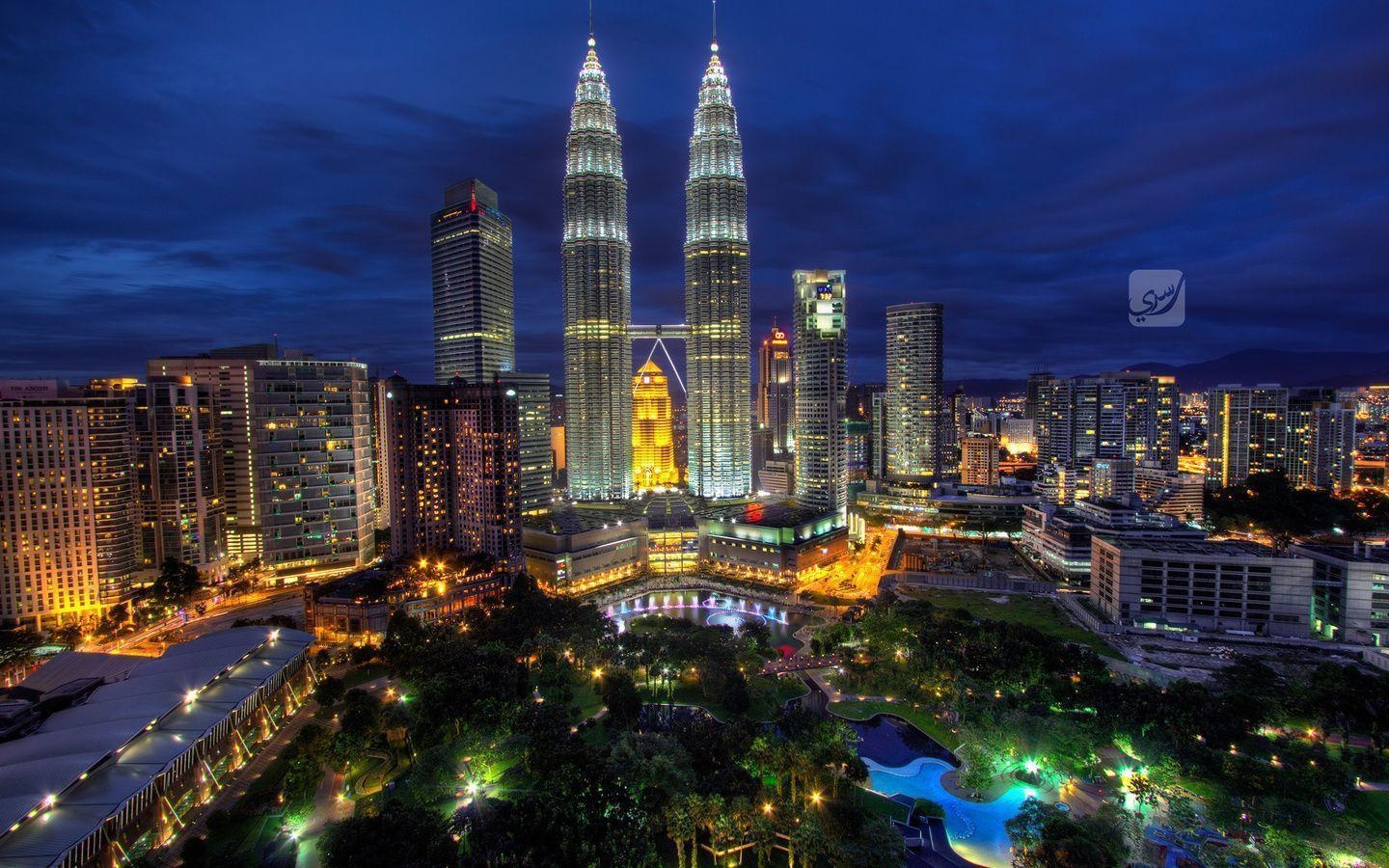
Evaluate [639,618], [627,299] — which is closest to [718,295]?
[627,299]

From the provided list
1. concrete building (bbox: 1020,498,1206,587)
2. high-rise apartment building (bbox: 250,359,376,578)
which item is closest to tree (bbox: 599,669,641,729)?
high-rise apartment building (bbox: 250,359,376,578)

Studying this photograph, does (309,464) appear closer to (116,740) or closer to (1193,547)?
(116,740)

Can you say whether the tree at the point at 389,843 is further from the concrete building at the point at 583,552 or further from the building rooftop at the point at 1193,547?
the building rooftop at the point at 1193,547

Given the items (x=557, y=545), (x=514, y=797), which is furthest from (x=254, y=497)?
(x=514, y=797)

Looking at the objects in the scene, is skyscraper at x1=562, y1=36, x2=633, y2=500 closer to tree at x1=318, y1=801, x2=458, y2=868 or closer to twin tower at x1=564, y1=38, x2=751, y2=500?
twin tower at x1=564, y1=38, x2=751, y2=500

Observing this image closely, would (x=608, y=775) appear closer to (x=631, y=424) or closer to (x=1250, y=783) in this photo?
(x=1250, y=783)

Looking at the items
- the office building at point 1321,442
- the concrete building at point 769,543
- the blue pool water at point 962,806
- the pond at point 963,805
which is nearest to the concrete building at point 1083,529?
the concrete building at point 769,543
